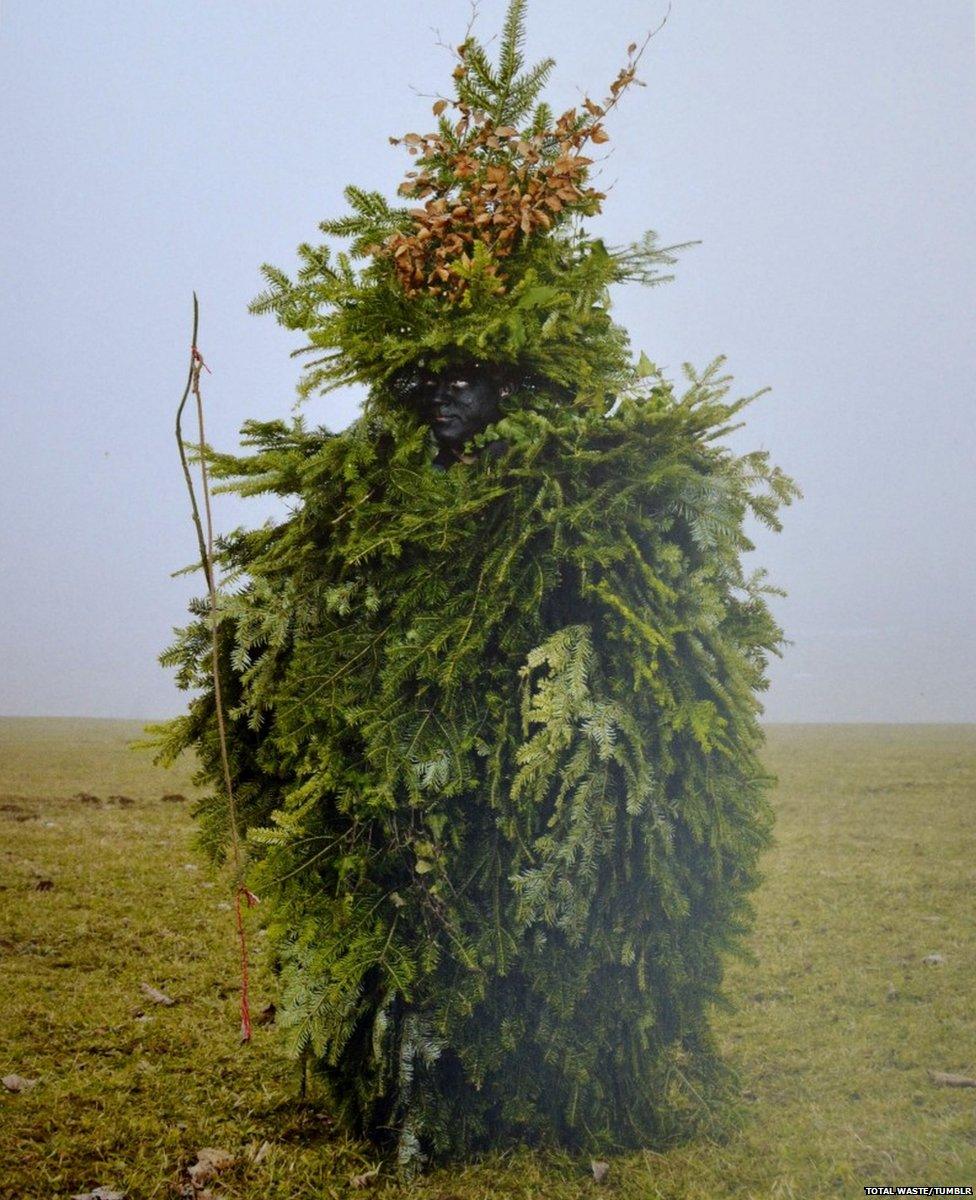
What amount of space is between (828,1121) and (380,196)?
219 inches

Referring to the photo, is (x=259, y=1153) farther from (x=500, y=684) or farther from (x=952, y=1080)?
(x=952, y=1080)

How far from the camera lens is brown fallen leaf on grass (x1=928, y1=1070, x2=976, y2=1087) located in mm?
5020

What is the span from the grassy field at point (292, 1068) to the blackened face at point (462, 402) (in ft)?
9.55

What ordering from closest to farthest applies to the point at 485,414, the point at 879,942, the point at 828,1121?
1. the point at 485,414
2. the point at 828,1121
3. the point at 879,942

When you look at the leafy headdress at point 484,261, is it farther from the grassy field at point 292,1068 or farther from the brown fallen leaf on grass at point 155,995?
the brown fallen leaf on grass at point 155,995

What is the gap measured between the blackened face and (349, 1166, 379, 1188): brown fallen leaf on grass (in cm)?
352

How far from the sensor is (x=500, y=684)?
3898mm

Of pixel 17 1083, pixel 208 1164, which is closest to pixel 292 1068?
pixel 208 1164

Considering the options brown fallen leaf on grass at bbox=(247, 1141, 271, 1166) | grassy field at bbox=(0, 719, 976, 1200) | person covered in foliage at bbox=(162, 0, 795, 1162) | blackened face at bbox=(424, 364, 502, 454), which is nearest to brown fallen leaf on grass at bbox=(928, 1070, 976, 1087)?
grassy field at bbox=(0, 719, 976, 1200)

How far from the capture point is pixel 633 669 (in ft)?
12.4

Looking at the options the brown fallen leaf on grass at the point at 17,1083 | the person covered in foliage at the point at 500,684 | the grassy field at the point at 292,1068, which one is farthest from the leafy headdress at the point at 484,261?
the brown fallen leaf on grass at the point at 17,1083

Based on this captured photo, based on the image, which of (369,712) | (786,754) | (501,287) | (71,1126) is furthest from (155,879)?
(786,754)

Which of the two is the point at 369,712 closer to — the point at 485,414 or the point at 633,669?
the point at 633,669

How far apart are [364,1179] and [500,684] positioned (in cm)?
245
